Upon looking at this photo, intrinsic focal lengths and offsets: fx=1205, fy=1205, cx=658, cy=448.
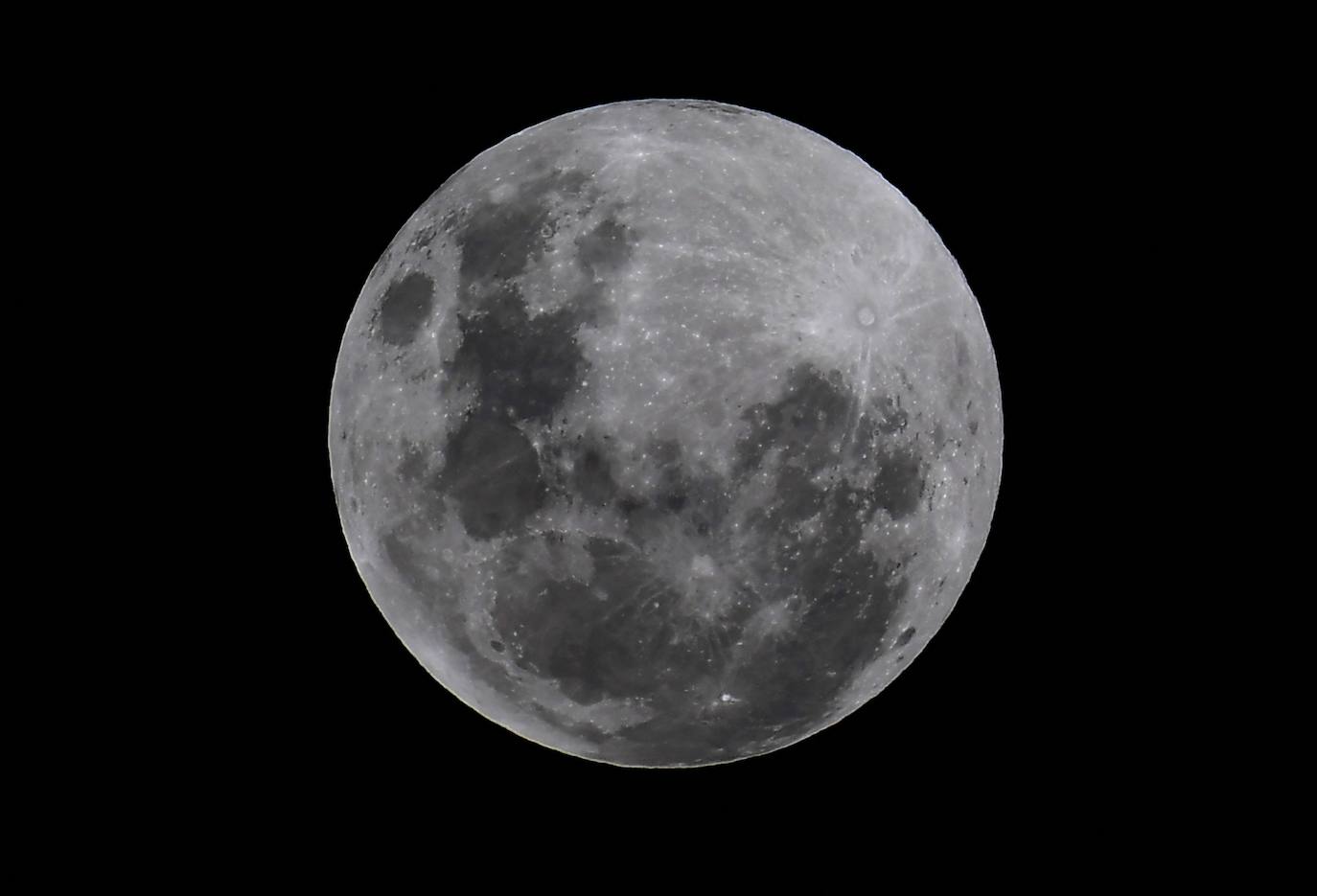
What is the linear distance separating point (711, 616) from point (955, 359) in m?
1.33

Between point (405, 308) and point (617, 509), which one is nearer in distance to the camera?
point (617, 509)

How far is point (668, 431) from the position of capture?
13.0ft

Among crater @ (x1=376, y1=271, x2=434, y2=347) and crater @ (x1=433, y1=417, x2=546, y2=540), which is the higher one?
crater @ (x1=376, y1=271, x2=434, y2=347)

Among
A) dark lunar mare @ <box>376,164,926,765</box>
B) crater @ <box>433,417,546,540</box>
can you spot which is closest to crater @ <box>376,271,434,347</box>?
dark lunar mare @ <box>376,164,926,765</box>

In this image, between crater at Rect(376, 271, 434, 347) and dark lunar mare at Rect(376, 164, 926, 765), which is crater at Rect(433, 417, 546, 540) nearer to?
dark lunar mare at Rect(376, 164, 926, 765)

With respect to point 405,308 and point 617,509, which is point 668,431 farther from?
point 405,308

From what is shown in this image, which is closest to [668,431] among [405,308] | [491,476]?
[491,476]

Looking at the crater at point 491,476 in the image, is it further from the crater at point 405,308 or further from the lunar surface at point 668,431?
the crater at point 405,308

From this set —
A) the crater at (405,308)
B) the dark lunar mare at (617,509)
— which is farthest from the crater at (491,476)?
the crater at (405,308)

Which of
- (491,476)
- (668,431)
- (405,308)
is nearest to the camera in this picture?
(668,431)

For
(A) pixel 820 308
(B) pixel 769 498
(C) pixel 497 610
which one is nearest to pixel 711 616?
(B) pixel 769 498

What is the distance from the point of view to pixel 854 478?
4129mm

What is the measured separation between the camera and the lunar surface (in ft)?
13.2

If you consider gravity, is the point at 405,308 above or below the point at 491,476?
above
